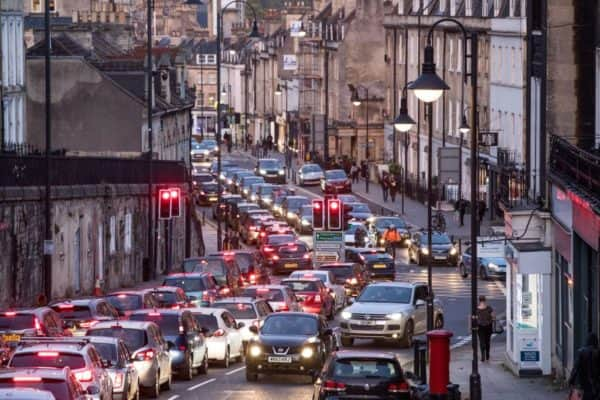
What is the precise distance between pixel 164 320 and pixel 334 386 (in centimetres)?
914

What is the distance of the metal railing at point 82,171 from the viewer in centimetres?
5645

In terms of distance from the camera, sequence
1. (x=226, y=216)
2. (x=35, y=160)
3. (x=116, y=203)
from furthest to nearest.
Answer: (x=226, y=216) < (x=116, y=203) < (x=35, y=160)

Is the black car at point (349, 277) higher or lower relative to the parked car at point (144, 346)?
lower

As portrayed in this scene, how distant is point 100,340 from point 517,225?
449 inches

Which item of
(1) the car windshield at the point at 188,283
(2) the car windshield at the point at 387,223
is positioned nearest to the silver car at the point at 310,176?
(2) the car windshield at the point at 387,223

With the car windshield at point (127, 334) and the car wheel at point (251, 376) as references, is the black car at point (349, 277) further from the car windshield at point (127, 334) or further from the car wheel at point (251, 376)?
the car windshield at point (127, 334)

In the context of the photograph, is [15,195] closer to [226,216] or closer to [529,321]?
[529,321]

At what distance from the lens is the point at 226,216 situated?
93.7 meters

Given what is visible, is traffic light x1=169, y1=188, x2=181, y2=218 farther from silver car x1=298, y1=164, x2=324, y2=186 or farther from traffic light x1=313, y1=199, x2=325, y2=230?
silver car x1=298, y1=164, x2=324, y2=186

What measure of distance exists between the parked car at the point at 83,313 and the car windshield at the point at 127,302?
10.7 ft

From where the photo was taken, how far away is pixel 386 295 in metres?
48.9

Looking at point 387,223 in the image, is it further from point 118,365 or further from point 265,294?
point 118,365

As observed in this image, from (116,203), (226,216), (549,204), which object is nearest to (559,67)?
(549,204)

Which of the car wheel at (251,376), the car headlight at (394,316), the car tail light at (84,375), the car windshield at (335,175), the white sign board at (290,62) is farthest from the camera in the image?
the white sign board at (290,62)
